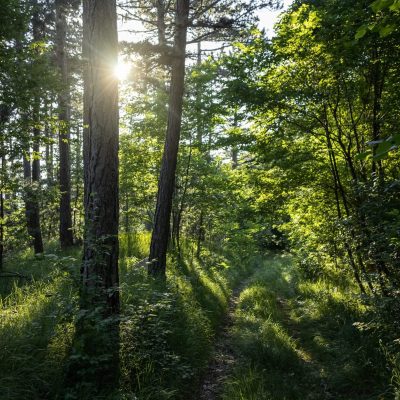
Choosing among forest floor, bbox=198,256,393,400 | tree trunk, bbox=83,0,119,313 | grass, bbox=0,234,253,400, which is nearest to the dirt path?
forest floor, bbox=198,256,393,400

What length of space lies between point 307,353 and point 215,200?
7669 mm

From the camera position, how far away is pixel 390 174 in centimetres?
675

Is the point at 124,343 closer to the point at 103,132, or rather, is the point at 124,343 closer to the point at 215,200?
the point at 103,132

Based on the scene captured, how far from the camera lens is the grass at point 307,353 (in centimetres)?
447

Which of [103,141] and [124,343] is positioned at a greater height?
[103,141]

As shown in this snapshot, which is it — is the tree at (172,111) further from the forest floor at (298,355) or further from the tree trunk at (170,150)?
the forest floor at (298,355)

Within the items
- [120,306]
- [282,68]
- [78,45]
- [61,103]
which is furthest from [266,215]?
[78,45]

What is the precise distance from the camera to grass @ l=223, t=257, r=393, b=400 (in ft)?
14.7

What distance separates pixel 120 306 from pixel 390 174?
5863 millimetres

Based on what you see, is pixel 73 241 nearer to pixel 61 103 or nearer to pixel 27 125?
pixel 61 103

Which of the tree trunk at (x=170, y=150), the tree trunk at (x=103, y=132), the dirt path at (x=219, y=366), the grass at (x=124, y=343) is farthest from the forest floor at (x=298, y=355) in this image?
the tree trunk at (x=170, y=150)

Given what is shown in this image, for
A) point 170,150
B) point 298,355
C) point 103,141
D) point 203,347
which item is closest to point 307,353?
point 298,355

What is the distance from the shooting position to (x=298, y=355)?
5742mm

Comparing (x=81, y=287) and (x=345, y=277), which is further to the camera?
(x=345, y=277)
